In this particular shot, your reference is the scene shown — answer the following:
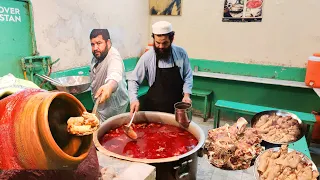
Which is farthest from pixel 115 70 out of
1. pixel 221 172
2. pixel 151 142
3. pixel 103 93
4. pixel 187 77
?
pixel 221 172

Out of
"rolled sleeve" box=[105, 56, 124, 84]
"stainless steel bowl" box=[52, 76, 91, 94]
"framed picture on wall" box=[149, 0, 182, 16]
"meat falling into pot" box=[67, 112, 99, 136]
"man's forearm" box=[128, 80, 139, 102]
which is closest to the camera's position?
"meat falling into pot" box=[67, 112, 99, 136]

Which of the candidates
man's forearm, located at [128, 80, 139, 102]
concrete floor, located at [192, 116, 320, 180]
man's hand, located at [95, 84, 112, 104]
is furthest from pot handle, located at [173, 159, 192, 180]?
man's forearm, located at [128, 80, 139, 102]

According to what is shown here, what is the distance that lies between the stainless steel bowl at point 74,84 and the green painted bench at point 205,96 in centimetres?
272

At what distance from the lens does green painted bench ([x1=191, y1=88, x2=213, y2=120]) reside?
5352 mm

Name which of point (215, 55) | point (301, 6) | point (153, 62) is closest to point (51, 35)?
point (153, 62)

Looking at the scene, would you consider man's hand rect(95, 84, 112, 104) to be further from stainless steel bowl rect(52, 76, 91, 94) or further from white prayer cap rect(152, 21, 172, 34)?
white prayer cap rect(152, 21, 172, 34)

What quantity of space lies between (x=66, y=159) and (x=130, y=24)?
492cm

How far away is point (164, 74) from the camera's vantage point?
341 centimetres

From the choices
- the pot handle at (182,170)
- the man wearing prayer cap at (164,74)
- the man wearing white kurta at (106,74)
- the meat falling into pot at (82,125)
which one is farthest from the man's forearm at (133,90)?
the meat falling into pot at (82,125)

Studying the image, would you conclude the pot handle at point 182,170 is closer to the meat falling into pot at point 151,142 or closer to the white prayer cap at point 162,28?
the meat falling into pot at point 151,142

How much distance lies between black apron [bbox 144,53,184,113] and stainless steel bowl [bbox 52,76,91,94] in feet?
3.31

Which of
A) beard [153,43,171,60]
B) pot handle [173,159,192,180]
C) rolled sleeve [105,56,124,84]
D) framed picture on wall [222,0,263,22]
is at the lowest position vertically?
pot handle [173,159,192,180]

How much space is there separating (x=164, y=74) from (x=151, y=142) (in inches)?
52.8

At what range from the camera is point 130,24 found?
17.5 ft
